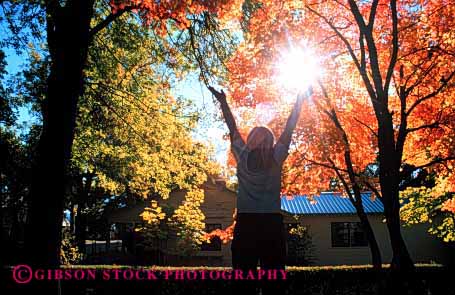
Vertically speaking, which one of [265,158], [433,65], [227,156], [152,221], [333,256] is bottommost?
[333,256]

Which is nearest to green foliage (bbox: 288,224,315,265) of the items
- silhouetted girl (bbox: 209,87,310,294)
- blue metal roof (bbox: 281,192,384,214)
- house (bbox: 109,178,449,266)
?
house (bbox: 109,178,449,266)

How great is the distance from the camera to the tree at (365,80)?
8.83 m

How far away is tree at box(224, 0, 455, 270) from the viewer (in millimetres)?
8828

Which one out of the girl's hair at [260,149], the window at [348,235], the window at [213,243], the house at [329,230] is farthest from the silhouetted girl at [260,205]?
the window at [348,235]

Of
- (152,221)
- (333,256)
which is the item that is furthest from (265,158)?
(333,256)

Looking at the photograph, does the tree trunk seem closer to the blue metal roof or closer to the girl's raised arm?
the girl's raised arm

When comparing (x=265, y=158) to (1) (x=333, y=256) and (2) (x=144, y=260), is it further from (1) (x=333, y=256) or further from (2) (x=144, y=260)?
(1) (x=333, y=256)

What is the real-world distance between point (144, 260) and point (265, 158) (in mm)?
20352

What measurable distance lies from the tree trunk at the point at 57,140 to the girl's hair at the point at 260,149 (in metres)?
3.51

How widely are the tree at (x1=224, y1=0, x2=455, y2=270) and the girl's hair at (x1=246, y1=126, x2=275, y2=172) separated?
19.6ft

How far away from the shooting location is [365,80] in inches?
354

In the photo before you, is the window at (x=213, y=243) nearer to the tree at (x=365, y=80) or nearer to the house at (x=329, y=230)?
the house at (x=329, y=230)

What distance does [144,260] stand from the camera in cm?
2189

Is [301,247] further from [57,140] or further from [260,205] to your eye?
[260,205]
